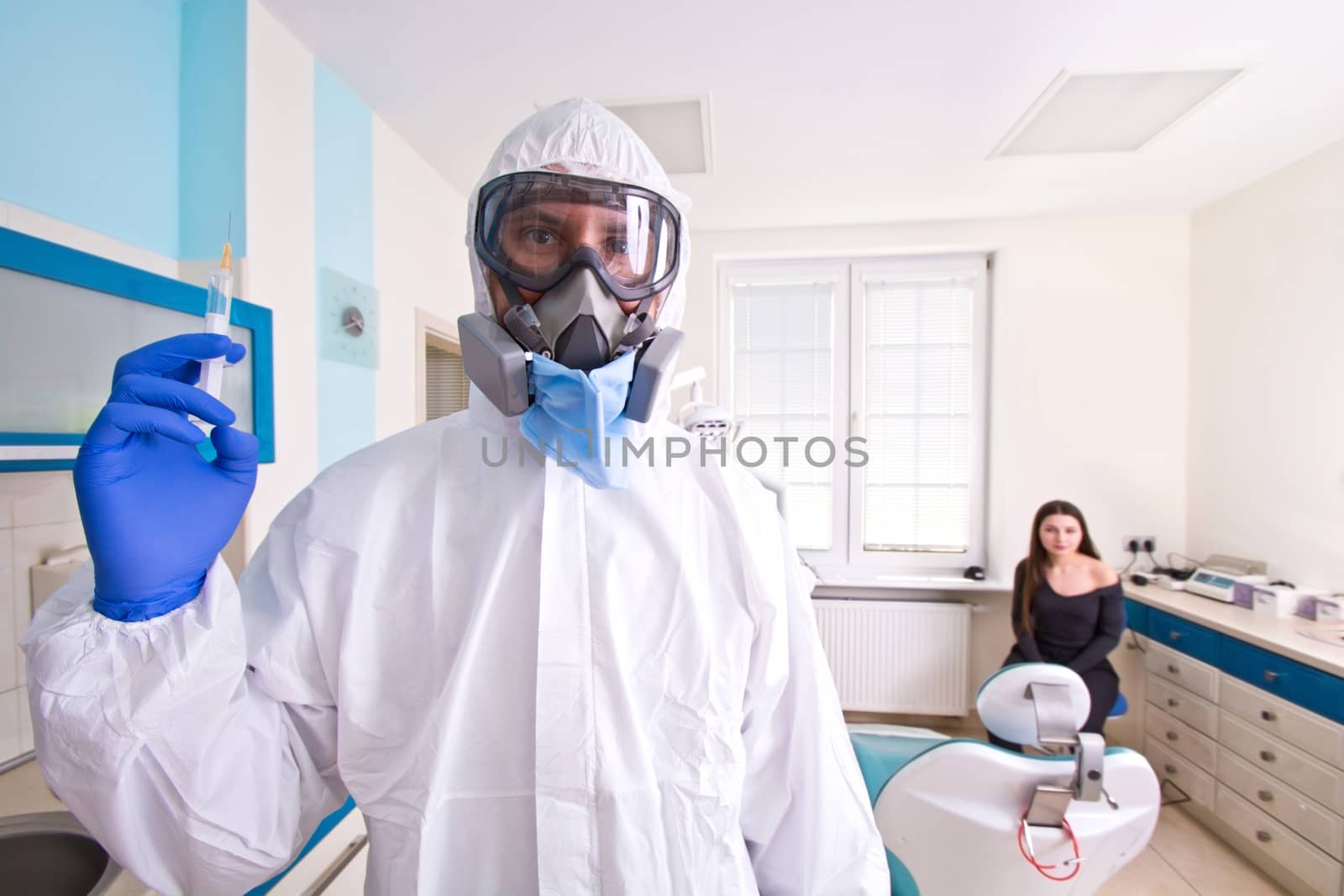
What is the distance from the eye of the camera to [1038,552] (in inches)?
100

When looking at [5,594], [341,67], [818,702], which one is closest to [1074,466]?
[818,702]

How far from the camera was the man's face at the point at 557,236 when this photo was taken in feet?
2.44

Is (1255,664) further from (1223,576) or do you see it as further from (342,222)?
(342,222)

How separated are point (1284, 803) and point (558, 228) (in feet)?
9.92

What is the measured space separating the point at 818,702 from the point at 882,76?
1.90 m

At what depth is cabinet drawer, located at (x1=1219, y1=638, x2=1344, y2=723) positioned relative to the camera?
1.81 m

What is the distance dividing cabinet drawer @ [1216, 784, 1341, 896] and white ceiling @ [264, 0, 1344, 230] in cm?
253

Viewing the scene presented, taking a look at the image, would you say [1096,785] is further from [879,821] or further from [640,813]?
[640,813]

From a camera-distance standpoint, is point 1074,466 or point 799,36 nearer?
point 799,36

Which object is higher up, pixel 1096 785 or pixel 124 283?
pixel 124 283

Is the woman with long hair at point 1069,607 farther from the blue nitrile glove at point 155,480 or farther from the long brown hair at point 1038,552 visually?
the blue nitrile glove at point 155,480

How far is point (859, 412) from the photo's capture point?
3.23m

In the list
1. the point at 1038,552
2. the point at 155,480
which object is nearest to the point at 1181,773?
the point at 1038,552

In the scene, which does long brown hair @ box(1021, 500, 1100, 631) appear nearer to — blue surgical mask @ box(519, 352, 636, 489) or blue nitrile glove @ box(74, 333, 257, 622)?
blue surgical mask @ box(519, 352, 636, 489)
